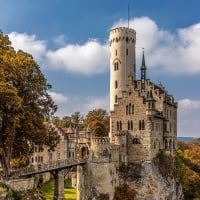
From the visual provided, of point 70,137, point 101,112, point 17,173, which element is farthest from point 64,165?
point 101,112

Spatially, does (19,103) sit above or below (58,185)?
above

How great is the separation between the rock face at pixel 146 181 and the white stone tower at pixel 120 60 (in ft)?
45.7

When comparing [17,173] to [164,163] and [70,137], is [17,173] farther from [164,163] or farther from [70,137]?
[70,137]

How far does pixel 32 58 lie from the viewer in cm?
4197

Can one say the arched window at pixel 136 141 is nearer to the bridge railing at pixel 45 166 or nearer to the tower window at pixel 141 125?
the tower window at pixel 141 125

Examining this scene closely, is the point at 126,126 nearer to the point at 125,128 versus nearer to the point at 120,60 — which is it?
the point at 125,128

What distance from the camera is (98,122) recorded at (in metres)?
89.8

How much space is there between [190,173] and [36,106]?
44.7 metres

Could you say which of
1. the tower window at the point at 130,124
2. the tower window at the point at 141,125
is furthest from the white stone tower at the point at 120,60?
the tower window at the point at 141,125

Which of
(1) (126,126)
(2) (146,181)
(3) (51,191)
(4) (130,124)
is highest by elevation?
(4) (130,124)

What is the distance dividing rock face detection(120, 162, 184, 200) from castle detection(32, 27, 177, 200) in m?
1.23

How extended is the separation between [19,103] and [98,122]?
53302mm

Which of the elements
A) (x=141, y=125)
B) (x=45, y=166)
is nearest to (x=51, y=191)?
(x=141, y=125)

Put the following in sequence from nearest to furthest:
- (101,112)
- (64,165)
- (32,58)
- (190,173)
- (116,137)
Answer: (32,58)
(64,165)
(116,137)
(190,173)
(101,112)
